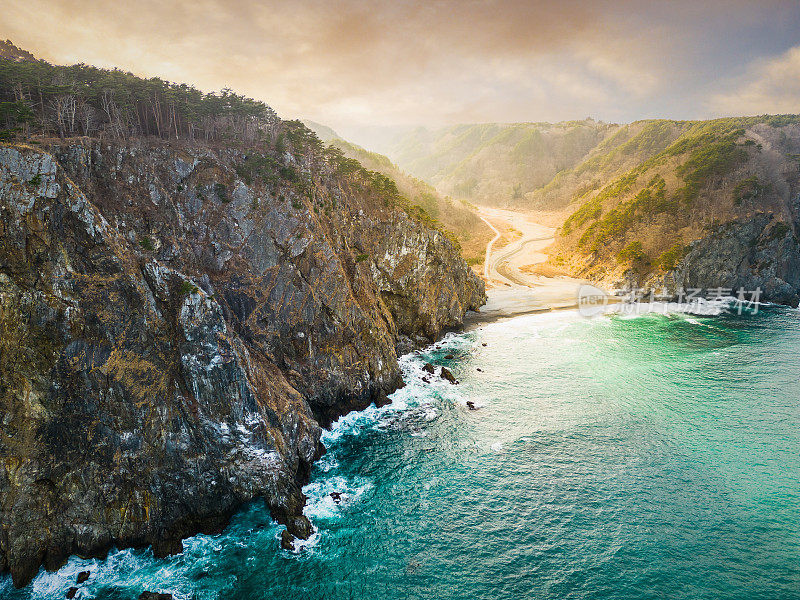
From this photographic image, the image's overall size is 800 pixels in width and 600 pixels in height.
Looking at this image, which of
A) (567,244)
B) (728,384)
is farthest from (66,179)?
(567,244)

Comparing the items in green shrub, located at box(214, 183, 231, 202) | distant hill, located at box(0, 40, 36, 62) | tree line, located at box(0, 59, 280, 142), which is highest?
distant hill, located at box(0, 40, 36, 62)

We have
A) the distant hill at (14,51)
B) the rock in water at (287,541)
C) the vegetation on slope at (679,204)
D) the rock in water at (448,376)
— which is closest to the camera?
the rock in water at (287,541)

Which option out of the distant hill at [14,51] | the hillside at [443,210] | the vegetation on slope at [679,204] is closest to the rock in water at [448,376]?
the vegetation on slope at [679,204]

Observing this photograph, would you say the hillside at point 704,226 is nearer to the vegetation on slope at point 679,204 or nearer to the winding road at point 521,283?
the vegetation on slope at point 679,204

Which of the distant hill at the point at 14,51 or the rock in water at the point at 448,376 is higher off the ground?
the distant hill at the point at 14,51

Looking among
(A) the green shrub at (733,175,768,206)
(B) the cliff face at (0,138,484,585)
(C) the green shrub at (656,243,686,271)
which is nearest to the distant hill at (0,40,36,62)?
(B) the cliff face at (0,138,484,585)

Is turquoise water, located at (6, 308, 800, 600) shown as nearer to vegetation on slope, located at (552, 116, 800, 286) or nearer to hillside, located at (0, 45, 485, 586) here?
hillside, located at (0, 45, 485, 586)
